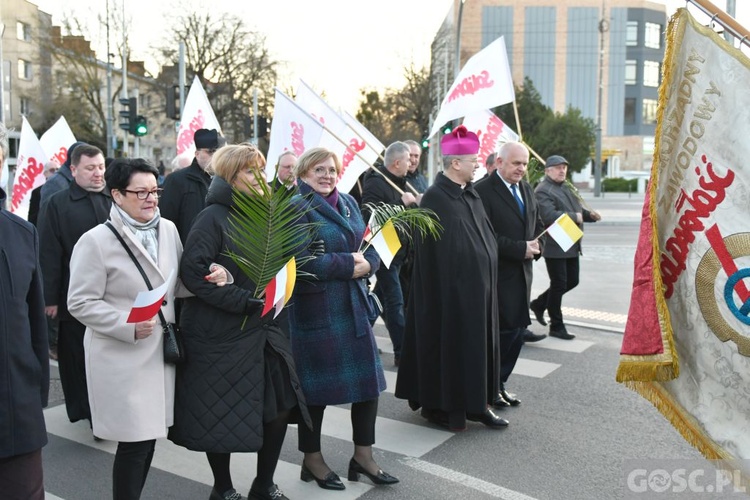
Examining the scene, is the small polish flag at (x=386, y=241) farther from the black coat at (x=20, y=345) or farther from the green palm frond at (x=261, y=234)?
the black coat at (x=20, y=345)

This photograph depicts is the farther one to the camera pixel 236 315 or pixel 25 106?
pixel 25 106

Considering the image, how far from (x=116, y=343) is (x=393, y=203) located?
4.06 metres

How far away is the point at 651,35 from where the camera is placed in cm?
7294

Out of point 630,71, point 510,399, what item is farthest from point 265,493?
point 630,71

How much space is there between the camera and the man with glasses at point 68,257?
523cm

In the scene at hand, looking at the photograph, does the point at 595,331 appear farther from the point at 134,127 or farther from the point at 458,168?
the point at 134,127

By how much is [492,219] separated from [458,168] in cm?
96

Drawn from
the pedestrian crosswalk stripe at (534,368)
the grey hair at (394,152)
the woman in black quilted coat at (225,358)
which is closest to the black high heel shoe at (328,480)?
the woman in black quilted coat at (225,358)

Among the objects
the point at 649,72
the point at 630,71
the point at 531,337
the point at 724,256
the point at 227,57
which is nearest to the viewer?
the point at 724,256

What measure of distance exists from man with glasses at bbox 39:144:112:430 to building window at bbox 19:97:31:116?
47.9m

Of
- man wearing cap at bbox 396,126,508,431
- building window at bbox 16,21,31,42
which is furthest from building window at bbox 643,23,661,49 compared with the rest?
man wearing cap at bbox 396,126,508,431

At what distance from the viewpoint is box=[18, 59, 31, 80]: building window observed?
54.2 metres

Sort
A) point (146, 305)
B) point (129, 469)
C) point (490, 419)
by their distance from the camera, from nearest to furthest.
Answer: point (146, 305), point (129, 469), point (490, 419)

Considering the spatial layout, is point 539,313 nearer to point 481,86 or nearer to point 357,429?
point 481,86
